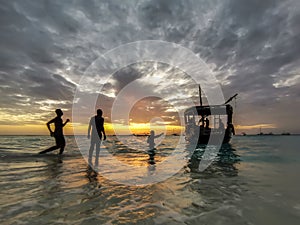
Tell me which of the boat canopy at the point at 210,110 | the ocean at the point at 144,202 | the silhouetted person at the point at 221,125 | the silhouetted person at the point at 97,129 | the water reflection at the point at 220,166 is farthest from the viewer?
the silhouetted person at the point at 221,125

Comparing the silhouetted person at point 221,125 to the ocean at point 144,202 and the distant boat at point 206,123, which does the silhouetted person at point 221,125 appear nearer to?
the distant boat at point 206,123

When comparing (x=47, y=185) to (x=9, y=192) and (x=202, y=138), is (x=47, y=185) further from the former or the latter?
(x=202, y=138)

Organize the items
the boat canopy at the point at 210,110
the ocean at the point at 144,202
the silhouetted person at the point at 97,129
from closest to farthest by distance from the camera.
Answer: the ocean at the point at 144,202 < the silhouetted person at the point at 97,129 < the boat canopy at the point at 210,110

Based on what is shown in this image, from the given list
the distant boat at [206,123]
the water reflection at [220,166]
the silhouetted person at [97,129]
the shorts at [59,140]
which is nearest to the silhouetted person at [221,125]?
the distant boat at [206,123]

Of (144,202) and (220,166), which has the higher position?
(144,202)

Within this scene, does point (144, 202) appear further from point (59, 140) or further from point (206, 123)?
point (206, 123)

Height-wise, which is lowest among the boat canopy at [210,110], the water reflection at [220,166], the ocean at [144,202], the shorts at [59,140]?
the water reflection at [220,166]

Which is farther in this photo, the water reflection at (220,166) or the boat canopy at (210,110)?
the boat canopy at (210,110)

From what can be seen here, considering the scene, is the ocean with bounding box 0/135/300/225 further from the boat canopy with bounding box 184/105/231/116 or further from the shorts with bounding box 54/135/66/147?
the boat canopy with bounding box 184/105/231/116

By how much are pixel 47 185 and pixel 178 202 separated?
12.4ft

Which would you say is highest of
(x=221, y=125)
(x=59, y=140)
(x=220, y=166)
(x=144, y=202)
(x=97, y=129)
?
(x=221, y=125)

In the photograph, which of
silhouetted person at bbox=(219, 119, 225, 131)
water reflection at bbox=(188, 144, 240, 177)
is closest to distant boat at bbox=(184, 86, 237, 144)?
silhouetted person at bbox=(219, 119, 225, 131)

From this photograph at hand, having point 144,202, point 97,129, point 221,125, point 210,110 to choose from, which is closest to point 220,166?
point 97,129

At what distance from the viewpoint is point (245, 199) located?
15.0 feet
